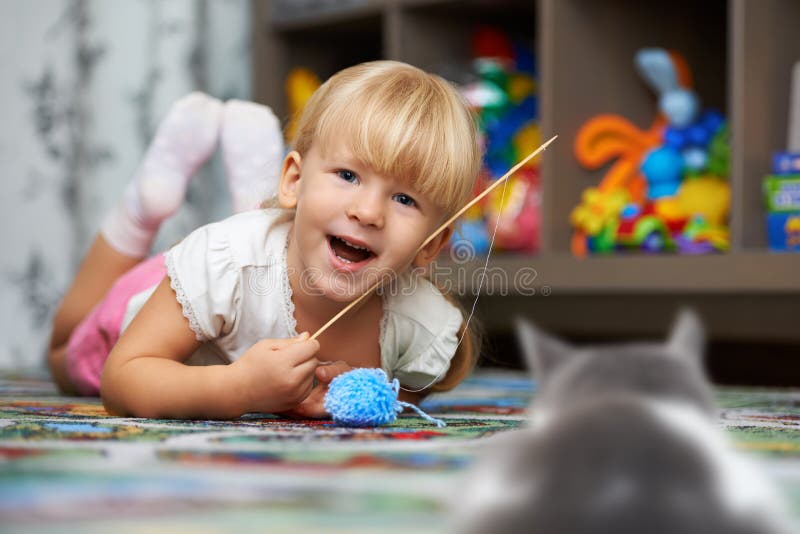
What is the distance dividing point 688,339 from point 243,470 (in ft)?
0.95

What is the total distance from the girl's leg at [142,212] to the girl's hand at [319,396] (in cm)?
52

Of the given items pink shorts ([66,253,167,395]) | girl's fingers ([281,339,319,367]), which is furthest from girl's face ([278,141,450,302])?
pink shorts ([66,253,167,395])

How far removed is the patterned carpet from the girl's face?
6.2 inches

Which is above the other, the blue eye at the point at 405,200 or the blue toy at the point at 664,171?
the blue toy at the point at 664,171

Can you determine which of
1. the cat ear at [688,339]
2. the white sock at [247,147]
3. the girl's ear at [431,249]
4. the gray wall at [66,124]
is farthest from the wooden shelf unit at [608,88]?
the cat ear at [688,339]

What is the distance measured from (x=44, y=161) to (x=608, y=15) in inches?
45.7

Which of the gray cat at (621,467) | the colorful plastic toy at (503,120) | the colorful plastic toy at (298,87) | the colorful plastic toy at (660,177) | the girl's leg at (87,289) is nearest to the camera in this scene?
the gray cat at (621,467)

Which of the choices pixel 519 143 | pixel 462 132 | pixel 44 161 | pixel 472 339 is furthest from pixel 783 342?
pixel 44 161

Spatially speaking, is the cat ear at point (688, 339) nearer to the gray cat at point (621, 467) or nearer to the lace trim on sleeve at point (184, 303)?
the gray cat at point (621, 467)

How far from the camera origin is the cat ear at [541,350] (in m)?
0.48

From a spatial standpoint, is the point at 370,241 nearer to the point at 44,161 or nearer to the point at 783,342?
the point at 44,161

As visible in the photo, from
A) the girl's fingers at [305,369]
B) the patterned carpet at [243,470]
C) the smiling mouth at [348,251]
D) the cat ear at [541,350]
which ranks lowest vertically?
the patterned carpet at [243,470]

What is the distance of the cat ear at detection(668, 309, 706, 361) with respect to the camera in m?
0.48

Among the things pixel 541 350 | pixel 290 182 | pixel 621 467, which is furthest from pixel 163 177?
pixel 621 467
